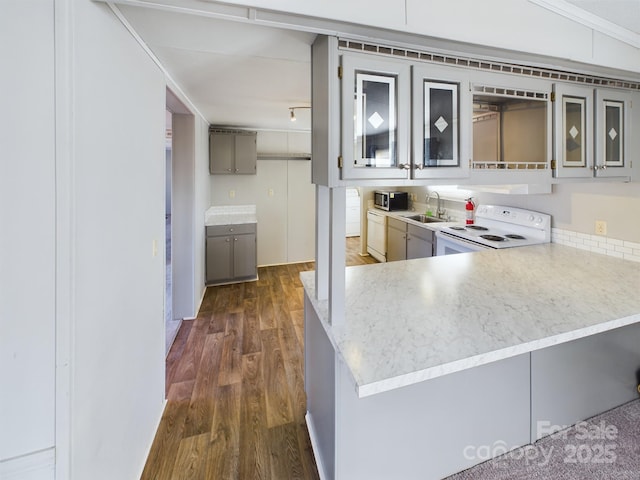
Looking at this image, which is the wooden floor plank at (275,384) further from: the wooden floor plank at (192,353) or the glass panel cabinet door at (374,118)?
the glass panel cabinet door at (374,118)

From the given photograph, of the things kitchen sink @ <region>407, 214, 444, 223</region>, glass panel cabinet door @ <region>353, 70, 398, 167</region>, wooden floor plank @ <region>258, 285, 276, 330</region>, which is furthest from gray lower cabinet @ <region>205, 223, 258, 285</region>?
glass panel cabinet door @ <region>353, 70, 398, 167</region>

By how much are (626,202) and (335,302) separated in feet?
7.54

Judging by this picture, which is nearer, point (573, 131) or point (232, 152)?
point (573, 131)

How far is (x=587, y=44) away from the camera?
1604 millimetres

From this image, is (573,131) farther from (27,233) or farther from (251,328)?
(251,328)

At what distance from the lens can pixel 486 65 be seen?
152 centimetres

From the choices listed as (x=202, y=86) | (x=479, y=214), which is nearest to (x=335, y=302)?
(x=202, y=86)

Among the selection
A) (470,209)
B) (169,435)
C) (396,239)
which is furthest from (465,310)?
(396,239)

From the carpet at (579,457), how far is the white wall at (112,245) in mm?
1600

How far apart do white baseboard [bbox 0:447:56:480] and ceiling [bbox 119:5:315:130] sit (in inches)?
62.7

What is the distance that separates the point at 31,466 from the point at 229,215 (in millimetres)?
4107

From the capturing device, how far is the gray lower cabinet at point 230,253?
169 inches

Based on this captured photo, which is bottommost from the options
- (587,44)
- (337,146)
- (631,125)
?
(337,146)

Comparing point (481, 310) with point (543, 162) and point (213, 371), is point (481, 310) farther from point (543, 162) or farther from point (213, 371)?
point (213, 371)
